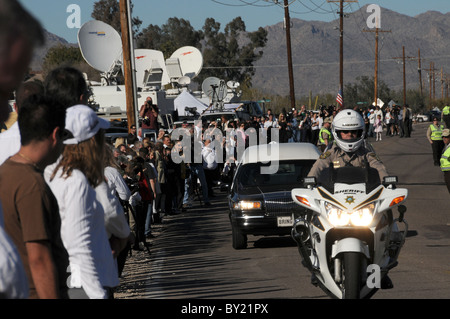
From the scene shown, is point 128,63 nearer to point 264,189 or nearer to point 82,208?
point 264,189

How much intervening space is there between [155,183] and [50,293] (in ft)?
43.3

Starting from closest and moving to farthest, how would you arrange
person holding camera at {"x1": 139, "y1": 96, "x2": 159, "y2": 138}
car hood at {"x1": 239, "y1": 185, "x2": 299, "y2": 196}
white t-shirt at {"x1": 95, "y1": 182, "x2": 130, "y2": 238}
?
white t-shirt at {"x1": 95, "y1": 182, "x2": 130, "y2": 238}
car hood at {"x1": 239, "y1": 185, "x2": 299, "y2": 196}
person holding camera at {"x1": 139, "y1": 96, "x2": 159, "y2": 138}

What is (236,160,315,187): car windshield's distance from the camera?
1495 cm

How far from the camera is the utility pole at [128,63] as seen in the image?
23973mm

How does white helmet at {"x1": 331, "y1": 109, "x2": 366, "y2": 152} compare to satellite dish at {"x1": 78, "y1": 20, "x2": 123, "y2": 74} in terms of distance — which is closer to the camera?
white helmet at {"x1": 331, "y1": 109, "x2": 366, "y2": 152}

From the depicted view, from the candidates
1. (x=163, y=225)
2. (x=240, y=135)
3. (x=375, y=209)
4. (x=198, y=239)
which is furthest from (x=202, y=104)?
(x=375, y=209)

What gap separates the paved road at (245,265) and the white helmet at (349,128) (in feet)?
5.29

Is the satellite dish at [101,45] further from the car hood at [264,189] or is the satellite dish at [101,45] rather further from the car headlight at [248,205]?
the car headlight at [248,205]

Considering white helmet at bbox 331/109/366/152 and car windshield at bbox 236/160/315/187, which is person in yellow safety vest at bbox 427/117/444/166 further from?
white helmet at bbox 331/109/366/152

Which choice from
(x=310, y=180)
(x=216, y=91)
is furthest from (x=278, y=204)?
(x=216, y=91)

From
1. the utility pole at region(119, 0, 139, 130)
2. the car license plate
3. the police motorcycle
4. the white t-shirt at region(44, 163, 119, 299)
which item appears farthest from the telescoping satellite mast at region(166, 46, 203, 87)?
the white t-shirt at region(44, 163, 119, 299)

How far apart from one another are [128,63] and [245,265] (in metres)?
12.5

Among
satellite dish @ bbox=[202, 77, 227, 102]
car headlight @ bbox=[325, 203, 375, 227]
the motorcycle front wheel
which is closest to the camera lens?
the motorcycle front wheel

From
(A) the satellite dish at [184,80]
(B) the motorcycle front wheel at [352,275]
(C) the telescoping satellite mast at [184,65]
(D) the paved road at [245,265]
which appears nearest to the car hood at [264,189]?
(D) the paved road at [245,265]
